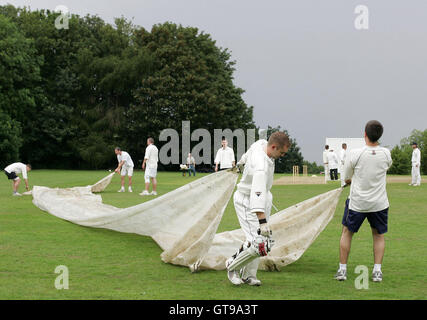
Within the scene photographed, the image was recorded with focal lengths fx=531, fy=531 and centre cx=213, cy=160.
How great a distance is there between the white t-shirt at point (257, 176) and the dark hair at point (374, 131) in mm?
1474

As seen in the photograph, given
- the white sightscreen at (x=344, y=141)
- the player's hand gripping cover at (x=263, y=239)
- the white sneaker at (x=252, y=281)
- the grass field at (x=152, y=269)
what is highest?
the white sightscreen at (x=344, y=141)

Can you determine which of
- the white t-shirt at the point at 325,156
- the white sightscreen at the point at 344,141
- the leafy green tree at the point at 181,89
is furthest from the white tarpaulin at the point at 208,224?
the leafy green tree at the point at 181,89

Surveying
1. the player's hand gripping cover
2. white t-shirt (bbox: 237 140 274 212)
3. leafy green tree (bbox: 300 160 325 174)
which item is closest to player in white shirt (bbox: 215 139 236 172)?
white t-shirt (bbox: 237 140 274 212)

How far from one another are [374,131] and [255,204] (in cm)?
206

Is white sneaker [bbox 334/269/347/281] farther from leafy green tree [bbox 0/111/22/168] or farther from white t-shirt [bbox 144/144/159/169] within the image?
leafy green tree [bbox 0/111/22/168]

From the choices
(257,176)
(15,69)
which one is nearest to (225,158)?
(257,176)

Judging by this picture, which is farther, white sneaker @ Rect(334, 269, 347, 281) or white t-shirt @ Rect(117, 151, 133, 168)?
white t-shirt @ Rect(117, 151, 133, 168)

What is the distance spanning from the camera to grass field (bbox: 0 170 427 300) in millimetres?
6758

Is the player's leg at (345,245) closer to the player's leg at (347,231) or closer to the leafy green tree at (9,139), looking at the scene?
the player's leg at (347,231)

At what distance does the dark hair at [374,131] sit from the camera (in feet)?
23.9

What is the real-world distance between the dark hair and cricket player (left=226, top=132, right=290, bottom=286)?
1.24 meters

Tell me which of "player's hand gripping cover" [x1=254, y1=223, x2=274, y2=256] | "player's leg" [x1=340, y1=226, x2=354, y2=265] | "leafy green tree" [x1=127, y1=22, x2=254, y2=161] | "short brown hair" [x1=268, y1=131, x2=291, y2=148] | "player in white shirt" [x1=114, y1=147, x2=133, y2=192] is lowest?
"player's leg" [x1=340, y1=226, x2=354, y2=265]

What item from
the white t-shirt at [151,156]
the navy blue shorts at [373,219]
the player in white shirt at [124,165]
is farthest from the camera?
the player in white shirt at [124,165]

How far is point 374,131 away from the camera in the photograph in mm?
7297
